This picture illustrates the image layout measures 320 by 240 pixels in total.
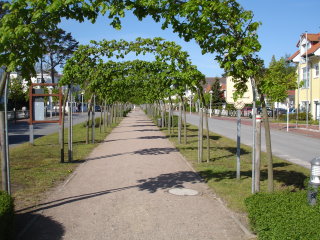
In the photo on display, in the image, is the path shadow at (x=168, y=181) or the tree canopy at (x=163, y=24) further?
the path shadow at (x=168, y=181)

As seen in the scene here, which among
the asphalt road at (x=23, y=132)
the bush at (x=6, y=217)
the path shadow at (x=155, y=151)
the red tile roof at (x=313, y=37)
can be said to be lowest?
the asphalt road at (x=23, y=132)

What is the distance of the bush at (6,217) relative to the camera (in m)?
4.45

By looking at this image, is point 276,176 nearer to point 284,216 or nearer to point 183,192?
point 183,192

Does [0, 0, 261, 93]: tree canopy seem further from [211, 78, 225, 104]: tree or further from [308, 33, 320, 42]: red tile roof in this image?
[211, 78, 225, 104]: tree

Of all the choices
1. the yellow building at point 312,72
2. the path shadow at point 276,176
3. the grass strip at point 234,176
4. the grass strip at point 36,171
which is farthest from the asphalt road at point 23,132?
the yellow building at point 312,72

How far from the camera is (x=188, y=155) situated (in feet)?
45.4

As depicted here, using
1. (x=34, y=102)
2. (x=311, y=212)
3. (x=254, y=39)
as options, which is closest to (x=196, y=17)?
(x=254, y=39)

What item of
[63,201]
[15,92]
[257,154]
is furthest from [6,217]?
[15,92]

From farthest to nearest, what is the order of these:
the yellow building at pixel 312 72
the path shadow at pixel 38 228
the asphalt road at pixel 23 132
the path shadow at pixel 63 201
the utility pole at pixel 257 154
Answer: the yellow building at pixel 312 72 < the asphalt road at pixel 23 132 < the utility pole at pixel 257 154 < the path shadow at pixel 63 201 < the path shadow at pixel 38 228

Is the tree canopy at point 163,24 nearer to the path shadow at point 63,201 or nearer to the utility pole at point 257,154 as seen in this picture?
the utility pole at point 257,154

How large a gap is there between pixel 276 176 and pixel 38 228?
20.4 feet

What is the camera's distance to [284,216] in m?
4.34

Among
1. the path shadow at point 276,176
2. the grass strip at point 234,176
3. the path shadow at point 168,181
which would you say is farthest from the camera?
the path shadow at point 276,176

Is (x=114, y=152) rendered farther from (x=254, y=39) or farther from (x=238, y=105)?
(x=254, y=39)
